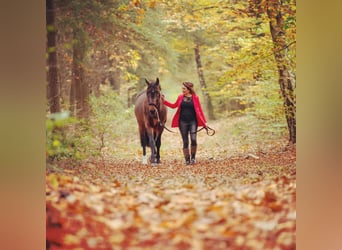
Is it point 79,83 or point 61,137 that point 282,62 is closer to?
point 79,83

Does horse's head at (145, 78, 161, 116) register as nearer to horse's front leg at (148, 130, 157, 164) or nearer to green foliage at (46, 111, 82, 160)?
horse's front leg at (148, 130, 157, 164)

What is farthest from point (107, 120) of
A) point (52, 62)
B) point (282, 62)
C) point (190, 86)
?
point (282, 62)

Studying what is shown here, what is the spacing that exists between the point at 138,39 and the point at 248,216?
184 centimetres

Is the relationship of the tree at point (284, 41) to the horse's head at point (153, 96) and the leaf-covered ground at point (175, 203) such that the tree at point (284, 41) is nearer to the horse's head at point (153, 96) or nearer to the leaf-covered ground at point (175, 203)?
the leaf-covered ground at point (175, 203)

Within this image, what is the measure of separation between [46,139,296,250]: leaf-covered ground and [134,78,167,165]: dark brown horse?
0.46ft

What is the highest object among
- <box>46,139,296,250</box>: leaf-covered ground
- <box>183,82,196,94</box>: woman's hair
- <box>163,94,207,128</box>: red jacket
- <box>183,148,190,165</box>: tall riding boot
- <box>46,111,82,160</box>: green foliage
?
<box>183,82,196,94</box>: woman's hair

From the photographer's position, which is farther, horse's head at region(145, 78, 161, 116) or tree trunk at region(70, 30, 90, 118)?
horse's head at region(145, 78, 161, 116)

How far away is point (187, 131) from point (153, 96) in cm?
45

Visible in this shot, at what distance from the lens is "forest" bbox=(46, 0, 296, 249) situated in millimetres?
3916

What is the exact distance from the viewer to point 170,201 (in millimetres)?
3992

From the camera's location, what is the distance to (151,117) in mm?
4125

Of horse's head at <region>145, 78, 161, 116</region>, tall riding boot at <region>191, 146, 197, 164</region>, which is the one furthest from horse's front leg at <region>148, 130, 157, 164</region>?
tall riding boot at <region>191, 146, 197, 164</region>

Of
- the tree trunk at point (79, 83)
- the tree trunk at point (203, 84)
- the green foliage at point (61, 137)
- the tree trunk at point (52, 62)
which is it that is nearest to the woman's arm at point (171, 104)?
the tree trunk at point (203, 84)
